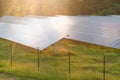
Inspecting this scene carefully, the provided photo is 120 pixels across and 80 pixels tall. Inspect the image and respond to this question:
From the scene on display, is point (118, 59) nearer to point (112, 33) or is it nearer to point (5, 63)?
point (112, 33)

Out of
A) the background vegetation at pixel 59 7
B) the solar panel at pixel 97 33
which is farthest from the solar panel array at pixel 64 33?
the background vegetation at pixel 59 7

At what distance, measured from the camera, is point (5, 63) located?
1738 cm

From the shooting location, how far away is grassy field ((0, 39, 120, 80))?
14868 mm

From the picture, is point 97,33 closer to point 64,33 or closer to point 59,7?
point 64,33

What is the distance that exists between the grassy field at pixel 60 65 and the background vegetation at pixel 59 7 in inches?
663

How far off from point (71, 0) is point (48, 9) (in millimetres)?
2930

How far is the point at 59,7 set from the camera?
40.2 m

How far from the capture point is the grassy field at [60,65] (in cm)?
1487

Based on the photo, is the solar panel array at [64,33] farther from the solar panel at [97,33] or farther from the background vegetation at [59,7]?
the background vegetation at [59,7]

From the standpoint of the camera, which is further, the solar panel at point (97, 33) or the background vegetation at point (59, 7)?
the background vegetation at point (59, 7)

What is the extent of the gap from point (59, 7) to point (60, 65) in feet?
78.6

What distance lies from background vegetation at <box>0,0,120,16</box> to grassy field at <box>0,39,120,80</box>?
16841mm

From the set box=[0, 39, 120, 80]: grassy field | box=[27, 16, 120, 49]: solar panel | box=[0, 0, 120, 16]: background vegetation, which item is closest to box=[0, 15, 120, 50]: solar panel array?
box=[27, 16, 120, 49]: solar panel

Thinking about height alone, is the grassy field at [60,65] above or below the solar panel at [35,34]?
below
